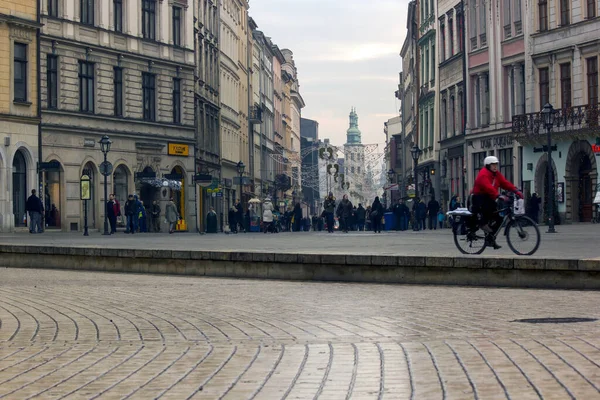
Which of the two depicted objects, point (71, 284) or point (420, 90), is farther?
point (420, 90)

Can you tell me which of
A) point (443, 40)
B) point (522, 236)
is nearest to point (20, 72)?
point (443, 40)

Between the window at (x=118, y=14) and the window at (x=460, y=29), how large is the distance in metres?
17.3

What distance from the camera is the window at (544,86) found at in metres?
51.9

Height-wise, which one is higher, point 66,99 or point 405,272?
point 66,99

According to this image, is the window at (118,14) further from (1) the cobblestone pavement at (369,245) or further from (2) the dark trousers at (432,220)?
(1) the cobblestone pavement at (369,245)

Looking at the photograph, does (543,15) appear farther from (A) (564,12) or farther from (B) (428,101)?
(B) (428,101)

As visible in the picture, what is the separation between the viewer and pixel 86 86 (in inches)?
2068

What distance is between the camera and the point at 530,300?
13789mm

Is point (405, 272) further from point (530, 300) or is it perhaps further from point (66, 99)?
point (66, 99)

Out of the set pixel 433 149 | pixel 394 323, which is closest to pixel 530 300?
pixel 394 323

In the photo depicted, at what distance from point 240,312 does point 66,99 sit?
39566 millimetres

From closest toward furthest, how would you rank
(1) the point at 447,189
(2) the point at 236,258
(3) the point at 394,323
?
(3) the point at 394,323, (2) the point at 236,258, (1) the point at 447,189

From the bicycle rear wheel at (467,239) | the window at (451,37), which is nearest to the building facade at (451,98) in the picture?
the window at (451,37)

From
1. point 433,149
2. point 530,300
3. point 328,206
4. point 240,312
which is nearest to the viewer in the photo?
point 240,312
